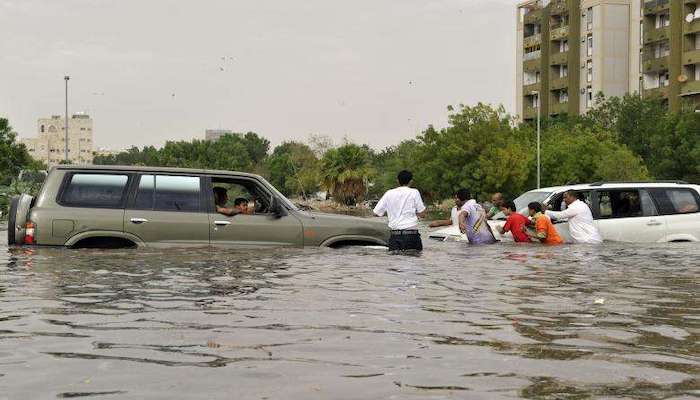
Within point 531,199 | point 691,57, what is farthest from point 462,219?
point 691,57

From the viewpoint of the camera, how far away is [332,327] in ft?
25.0

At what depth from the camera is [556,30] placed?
321ft

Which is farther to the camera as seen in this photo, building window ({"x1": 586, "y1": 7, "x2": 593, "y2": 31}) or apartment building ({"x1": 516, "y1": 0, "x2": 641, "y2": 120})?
building window ({"x1": 586, "y1": 7, "x2": 593, "y2": 31})

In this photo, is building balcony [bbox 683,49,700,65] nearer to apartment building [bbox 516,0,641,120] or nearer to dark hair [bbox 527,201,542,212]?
apartment building [bbox 516,0,641,120]

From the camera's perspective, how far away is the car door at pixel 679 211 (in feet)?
57.8

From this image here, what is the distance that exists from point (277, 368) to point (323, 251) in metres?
7.58

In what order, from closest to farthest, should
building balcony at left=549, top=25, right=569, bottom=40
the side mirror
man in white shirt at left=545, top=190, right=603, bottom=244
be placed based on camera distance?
the side mirror → man in white shirt at left=545, top=190, right=603, bottom=244 → building balcony at left=549, top=25, right=569, bottom=40

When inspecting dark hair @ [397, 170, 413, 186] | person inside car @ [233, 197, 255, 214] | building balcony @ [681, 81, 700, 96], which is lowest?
person inside car @ [233, 197, 255, 214]

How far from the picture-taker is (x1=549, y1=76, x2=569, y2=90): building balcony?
314 feet

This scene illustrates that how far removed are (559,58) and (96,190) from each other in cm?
8815

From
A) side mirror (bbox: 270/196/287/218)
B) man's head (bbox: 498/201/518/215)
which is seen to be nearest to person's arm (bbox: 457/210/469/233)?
man's head (bbox: 498/201/518/215)

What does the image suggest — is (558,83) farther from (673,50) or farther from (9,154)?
(9,154)

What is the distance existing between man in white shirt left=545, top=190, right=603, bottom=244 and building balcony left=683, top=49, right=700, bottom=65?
66.5 m

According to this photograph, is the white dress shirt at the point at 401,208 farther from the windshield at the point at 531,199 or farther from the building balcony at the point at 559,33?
the building balcony at the point at 559,33
